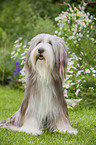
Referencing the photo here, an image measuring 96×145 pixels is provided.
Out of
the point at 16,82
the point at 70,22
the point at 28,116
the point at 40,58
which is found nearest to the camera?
the point at 40,58

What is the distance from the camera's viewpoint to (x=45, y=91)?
3.67m

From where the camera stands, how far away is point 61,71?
3668mm

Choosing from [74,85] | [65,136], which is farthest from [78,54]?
[65,136]

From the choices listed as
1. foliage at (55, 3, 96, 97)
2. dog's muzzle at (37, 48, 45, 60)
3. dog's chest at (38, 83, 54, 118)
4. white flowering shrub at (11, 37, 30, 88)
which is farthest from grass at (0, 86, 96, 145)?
white flowering shrub at (11, 37, 30, 88)

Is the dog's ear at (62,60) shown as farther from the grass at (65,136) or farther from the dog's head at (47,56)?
the grass at (65,136)

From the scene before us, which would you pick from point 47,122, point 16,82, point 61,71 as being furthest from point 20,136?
point 16,82

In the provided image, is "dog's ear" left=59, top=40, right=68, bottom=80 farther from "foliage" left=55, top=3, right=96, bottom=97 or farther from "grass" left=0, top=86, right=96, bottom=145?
"foliage" left=55, top=3, right=96, bottom=97

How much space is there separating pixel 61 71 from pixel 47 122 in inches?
30.5

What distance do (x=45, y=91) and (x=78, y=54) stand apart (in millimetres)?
2849

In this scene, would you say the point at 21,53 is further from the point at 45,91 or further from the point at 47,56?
the point at 47,56

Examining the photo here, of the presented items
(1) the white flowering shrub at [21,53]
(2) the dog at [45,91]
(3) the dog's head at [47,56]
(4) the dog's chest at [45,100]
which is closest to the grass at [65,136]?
(2) the dog at [45,91]

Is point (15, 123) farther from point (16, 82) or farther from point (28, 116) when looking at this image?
point (16, 82)

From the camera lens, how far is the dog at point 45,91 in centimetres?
358

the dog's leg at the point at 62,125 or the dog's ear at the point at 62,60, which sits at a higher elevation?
the dog's ear at the point at 62,60
